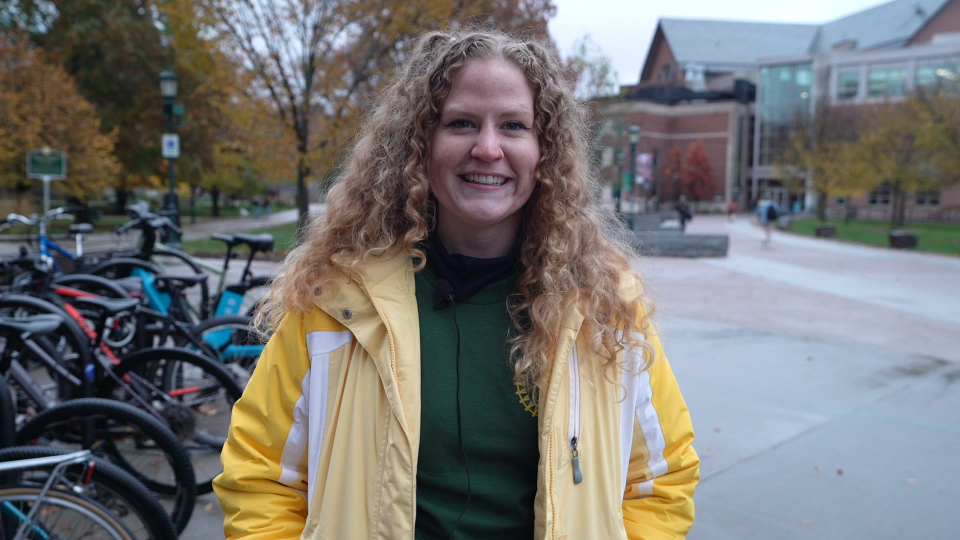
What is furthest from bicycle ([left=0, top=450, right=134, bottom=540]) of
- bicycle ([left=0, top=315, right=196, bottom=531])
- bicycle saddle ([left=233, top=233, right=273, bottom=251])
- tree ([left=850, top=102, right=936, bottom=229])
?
tree ([left=850, top=102, right=936, bottom=229])

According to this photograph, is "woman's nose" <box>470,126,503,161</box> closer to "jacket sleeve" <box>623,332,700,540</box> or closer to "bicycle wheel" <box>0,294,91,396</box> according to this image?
"jacket sleeve" <box>623,332,700,540</box>

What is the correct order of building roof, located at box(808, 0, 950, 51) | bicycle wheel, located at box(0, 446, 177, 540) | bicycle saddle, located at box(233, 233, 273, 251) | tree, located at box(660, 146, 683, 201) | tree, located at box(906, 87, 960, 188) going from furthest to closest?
building roof, located at box(808, 0, 950, 51), tree, located at box(660, 146, 683, 201), tree, located at box(906, 87, 960, 188), bicycle saddle, located at box(233, 233, 273, 251), bicycle wheel, located at box(0, 446, 177, 540)

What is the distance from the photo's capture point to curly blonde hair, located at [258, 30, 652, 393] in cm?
167

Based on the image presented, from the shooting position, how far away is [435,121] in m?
1.74

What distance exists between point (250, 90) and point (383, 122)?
16.5 meters

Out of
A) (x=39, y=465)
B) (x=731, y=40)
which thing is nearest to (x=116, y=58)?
(x=39, y=465)

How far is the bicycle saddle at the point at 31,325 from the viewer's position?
3.05 meters

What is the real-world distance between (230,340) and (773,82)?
6966 centimetres

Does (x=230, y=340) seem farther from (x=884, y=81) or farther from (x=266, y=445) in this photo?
(x=884, y=81)

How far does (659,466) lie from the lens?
1.71m

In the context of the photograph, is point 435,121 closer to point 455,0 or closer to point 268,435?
point 268,435

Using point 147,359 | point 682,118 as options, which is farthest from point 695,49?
point 147,359

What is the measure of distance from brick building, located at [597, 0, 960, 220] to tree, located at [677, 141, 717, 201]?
1.66m

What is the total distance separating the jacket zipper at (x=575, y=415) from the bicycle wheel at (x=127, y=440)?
208cm
